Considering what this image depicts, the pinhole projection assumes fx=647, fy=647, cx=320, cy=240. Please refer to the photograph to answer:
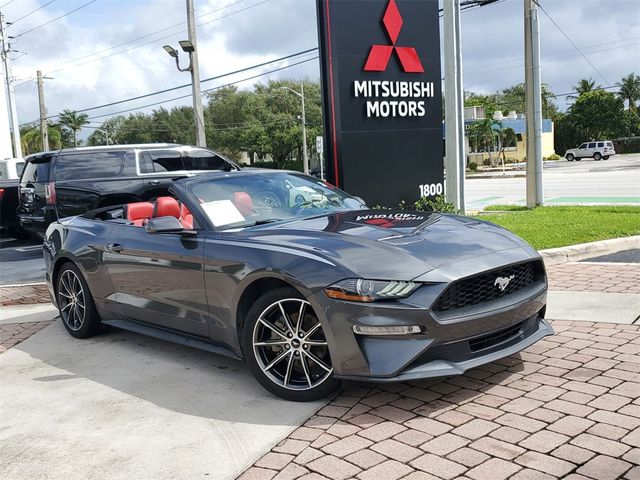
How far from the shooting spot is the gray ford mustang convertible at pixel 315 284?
366 centimetres

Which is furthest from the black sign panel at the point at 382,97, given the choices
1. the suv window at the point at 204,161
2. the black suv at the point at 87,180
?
the suv window at the point at 204,161

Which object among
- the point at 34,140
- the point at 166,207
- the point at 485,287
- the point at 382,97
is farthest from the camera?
the point at 34,140

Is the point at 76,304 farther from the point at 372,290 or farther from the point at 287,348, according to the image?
the point at 372,290

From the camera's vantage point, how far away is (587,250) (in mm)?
8383

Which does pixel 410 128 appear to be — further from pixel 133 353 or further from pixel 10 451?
pixel 10 451

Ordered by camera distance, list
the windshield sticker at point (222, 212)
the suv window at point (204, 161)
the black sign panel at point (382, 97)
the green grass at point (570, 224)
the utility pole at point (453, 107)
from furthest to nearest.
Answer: the suv window at point (204, 161) → the utility pole at point (453, 107) → the black sign panel at point (382, 97) → the green grass at point (570, 224) → the windshield sticker at point (222, 212)

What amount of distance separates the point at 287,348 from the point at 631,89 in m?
81.9

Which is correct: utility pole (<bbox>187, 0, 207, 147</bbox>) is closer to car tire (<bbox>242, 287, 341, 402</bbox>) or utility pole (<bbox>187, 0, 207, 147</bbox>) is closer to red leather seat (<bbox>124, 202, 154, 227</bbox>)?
red leather seat (<bbox>124, 202, 154, 227</bbox>)

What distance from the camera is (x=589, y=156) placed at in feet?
186

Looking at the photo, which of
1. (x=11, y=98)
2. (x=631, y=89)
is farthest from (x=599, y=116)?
(x=11, y=98)

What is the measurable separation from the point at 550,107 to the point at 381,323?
8929 centimetres

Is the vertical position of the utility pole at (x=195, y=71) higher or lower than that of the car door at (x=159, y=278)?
higher

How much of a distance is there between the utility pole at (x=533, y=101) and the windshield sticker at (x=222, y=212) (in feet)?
35.5

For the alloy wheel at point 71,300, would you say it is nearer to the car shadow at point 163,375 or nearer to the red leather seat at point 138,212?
the car shadow at point 163,375
